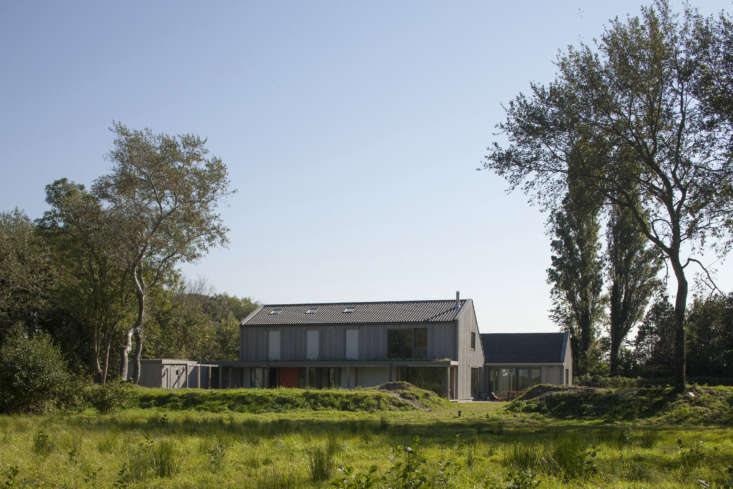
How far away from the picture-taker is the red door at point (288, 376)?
140 ft

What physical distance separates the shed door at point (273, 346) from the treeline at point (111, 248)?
23.8ft

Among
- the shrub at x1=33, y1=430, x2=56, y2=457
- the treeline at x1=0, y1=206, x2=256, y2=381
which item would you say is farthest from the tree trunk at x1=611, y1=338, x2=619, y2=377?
the shrub at x1=33, y1=430, x2=56, y2=457

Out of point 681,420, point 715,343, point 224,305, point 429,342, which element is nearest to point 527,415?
point 681,420

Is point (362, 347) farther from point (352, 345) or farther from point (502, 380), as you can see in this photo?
point (502, 380)

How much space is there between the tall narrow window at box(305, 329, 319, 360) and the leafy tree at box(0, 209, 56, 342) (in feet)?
50.3

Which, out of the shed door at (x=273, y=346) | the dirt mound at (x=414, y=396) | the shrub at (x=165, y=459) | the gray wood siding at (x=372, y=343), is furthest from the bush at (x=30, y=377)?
the shed door at (x=273, y=346)

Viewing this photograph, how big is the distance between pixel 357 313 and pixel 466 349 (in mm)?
7230

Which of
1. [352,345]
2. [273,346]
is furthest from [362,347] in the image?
[273,346]

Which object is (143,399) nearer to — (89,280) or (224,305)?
(89,280)

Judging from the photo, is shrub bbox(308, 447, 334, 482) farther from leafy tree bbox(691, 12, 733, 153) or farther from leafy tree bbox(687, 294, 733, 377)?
leafy tree bbox(687, 294, 733, 377)

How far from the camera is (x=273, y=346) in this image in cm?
4331

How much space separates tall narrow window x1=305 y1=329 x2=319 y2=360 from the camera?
42.4 m

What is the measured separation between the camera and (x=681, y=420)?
18.3m

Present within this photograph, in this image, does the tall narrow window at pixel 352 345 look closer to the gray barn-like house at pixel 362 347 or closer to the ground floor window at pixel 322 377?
the gray barn-like house at pixel 362 347
